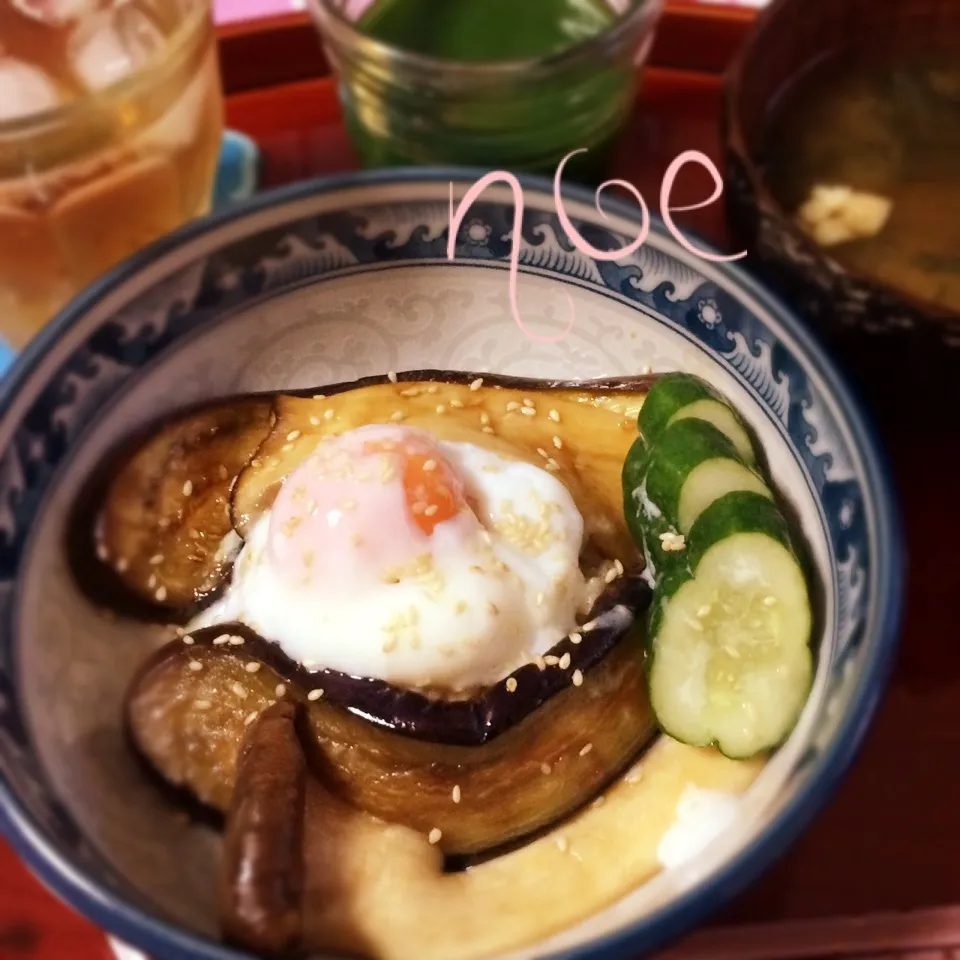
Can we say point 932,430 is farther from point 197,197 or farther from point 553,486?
point 197,197

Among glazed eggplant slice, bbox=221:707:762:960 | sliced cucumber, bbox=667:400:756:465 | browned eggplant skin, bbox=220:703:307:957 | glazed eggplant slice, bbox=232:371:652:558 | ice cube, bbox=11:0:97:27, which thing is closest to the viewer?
browned eggplant skin, bbox=220:703:307:957

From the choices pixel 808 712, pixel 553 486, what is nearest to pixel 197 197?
pixel 553 486

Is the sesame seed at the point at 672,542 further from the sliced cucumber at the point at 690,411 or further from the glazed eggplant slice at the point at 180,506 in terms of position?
the glazed eggplant slice at the point at 180,506

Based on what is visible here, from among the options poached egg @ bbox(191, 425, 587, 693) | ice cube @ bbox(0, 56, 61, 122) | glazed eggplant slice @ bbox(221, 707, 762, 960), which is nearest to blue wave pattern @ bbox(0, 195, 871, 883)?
glazed eggplant slice @ bbox(221, 707, 762, 960)

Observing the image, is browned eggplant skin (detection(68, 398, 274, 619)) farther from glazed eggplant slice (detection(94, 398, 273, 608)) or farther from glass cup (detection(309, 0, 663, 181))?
glass cup (detection(309, 0, 663, 181))

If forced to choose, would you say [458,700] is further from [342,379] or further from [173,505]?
[342,379]

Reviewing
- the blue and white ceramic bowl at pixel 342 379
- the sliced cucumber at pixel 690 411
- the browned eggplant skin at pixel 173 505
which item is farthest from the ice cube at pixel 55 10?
the sliced cucumber at pixel 690 411

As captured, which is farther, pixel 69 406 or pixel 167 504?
pixel 167 504
